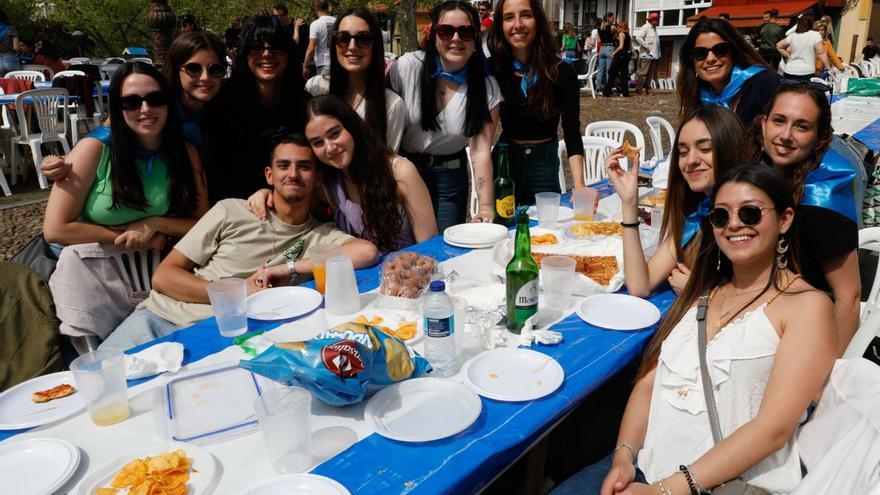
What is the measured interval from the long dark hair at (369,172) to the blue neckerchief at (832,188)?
197 cm

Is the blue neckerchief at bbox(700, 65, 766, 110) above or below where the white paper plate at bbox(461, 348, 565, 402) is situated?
above

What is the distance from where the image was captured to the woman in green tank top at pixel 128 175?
2.99 meters

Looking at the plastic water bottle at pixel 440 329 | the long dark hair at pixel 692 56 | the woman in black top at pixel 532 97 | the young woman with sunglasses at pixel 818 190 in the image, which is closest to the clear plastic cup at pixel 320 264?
the plastic water bottle at pixel 440 329

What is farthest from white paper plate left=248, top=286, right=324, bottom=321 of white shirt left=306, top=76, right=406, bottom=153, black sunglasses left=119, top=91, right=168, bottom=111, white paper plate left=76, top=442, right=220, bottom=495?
white shirt left=306, top=76, right=406, bottom=153

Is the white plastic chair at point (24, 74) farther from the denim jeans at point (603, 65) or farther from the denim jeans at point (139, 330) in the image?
the denim jeans at point (603, 65)

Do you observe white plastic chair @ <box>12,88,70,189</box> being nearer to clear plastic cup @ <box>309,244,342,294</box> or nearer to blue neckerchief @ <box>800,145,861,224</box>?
clear plastic cup @ <box>309,244,342,294</box>

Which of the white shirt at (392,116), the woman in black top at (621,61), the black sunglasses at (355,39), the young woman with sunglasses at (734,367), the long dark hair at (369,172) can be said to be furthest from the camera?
the woman in black top at (621,61)

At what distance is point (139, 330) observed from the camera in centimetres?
262

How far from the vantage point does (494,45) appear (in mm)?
3949

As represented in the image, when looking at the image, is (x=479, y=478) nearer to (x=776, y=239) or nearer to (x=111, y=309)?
(x=776, y=239)

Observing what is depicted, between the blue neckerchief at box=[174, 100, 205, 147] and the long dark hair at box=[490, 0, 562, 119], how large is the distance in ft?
6.58

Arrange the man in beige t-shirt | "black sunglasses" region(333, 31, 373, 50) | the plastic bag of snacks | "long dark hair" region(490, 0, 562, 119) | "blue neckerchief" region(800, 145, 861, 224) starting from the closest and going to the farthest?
the plastic bag of snacks < "blue neckerchief" region(800, 145, 861, 224) < the man in beige t-shirt < "black sunglasses" region(333, 31, 373, 50) < "long dark hair" region(490, 0, 562, 119)

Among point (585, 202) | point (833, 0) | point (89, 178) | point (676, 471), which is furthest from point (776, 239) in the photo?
point (833, 0)

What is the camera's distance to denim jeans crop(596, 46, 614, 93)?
55.1ft
